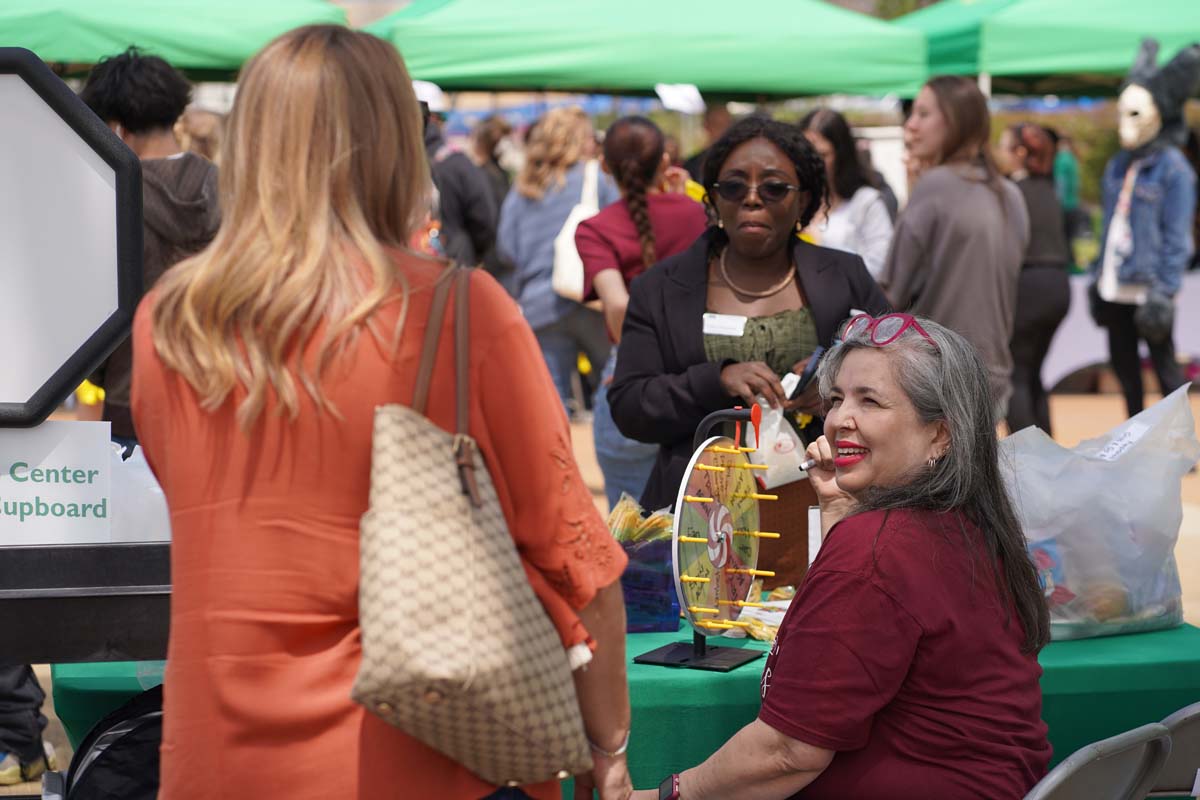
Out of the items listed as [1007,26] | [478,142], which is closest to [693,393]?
[1007,26]

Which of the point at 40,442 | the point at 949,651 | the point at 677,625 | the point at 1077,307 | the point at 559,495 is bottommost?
the point at 1077,307

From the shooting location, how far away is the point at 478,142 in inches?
435

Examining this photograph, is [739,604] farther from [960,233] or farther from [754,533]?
[960,233]

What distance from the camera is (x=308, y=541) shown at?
152cm

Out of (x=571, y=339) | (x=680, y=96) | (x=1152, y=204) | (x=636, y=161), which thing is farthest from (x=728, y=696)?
(x=1152, y=204)

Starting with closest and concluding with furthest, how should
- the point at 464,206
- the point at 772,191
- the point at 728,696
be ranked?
the point at 728,696 → the point at 772,191 → the point at 464,206

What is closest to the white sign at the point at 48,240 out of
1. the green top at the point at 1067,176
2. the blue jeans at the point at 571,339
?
the blue jeans at the point at 571,339

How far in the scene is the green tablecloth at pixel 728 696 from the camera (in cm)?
251

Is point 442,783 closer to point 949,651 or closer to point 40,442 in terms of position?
point 949,651

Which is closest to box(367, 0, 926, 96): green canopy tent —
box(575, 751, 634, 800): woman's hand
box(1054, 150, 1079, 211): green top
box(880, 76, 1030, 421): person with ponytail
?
box(880, 76, 1030, 421): person with ponytail

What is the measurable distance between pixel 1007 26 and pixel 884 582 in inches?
245

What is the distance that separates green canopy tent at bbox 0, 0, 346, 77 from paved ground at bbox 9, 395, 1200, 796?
252cm

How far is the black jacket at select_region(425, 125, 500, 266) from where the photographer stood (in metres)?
8.51

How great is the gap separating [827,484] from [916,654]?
0.56 meters
